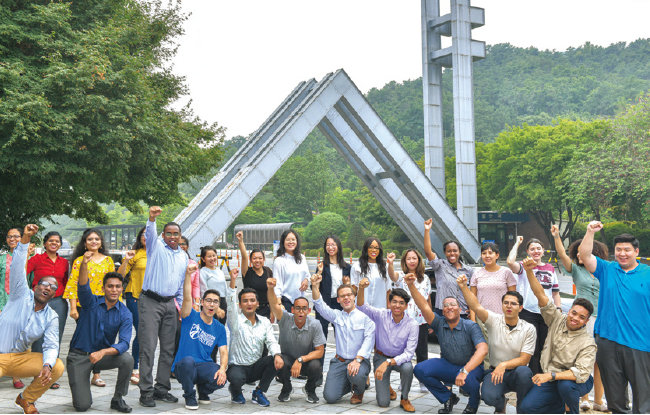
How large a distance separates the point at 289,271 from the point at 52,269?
2.66 meters

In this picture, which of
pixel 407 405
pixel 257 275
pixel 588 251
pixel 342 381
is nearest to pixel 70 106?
pixel 257 275

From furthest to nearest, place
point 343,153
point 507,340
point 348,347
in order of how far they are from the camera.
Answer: point 343,153, point 348,347, point 507,340

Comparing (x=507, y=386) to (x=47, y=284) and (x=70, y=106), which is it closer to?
(x=47, y=284)

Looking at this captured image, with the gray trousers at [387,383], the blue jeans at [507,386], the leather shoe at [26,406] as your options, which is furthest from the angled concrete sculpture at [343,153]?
the blue jeans at [507,386]

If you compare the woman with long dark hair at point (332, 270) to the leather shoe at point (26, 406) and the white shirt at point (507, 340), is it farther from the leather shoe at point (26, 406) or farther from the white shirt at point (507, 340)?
the leather shoe at point (26, 406)

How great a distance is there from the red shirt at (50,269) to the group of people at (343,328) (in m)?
0.01

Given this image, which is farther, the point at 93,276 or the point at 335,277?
the point at 335,277

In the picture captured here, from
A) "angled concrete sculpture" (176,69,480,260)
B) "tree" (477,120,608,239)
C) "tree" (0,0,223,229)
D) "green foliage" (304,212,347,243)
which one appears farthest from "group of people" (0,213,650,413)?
"green foliage" (304,212,347,243)

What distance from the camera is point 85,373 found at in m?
5.79

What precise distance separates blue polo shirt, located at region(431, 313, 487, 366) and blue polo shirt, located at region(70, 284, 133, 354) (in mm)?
3104

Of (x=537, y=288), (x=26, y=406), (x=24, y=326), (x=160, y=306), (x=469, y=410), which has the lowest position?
(x=469, y=410)

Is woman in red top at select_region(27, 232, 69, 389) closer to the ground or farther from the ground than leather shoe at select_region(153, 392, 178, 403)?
farther from the ground

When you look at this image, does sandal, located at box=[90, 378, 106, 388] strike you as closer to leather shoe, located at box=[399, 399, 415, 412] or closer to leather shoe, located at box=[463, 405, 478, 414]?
leather shoe, located at box=[399, 399, 415, 412]

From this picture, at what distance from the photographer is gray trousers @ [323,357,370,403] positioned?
20.3 ft
